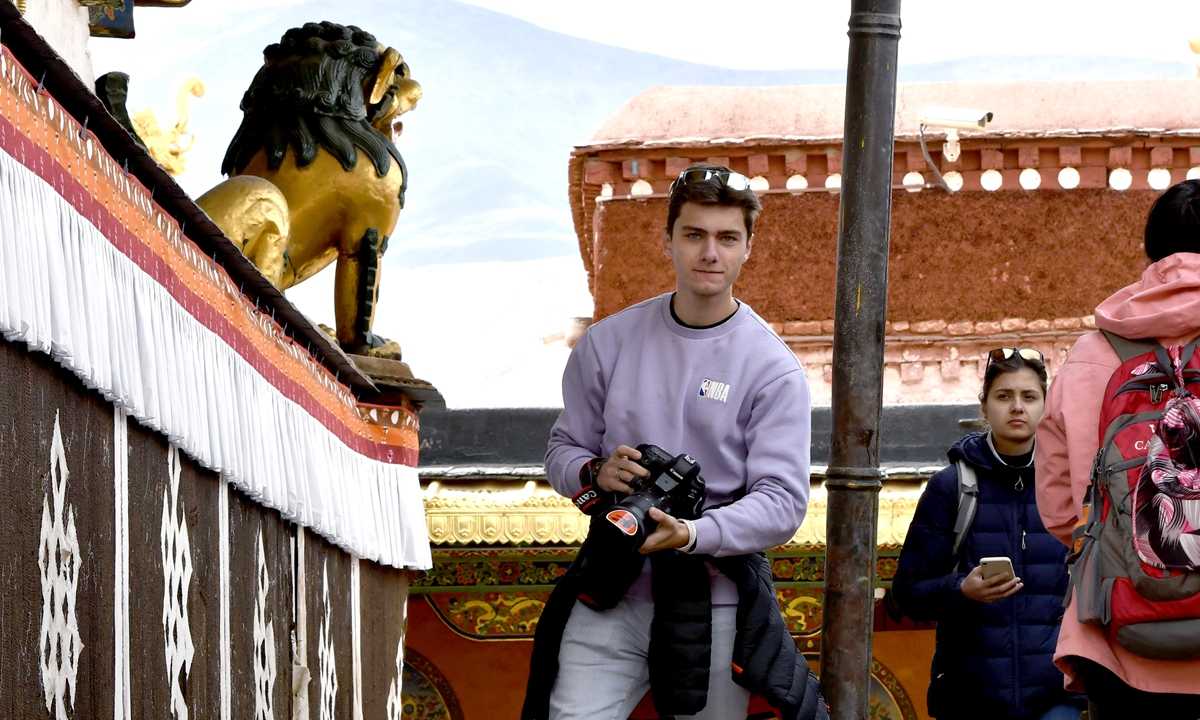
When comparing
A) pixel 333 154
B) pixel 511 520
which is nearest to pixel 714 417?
pixel 333 154

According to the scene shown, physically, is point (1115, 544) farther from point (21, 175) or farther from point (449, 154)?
point (449, 154)

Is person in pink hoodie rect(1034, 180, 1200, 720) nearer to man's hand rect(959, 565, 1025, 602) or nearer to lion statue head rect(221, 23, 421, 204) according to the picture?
man's hand rect(959, 565, 1025, 602)

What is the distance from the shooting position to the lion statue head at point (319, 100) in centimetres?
471

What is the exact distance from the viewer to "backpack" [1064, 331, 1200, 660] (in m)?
2.56

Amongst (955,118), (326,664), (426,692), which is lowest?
(426,692)

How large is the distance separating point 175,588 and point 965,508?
1.85 m

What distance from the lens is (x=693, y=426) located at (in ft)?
9.02

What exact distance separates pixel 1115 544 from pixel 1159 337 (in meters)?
0.38

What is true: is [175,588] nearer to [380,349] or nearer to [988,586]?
[988,586]

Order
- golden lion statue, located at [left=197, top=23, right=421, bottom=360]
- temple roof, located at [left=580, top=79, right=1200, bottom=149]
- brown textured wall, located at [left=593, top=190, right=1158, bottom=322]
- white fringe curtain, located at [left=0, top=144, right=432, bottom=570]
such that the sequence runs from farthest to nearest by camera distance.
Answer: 1. brown textured wall, located at [left=593, top=190, right=1158, bottom=322]
2. temple roof, located at [left=580, top=79, right=1200, bottom=149]
3. golden lion statue, located at [left=197, top=23, right=421, bottom=360]
4. white fringe curtain, located at [left=0, top=144, right=432, bottom=570]

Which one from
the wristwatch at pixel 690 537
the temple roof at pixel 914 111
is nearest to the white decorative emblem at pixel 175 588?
the wristwatch at pixel 690 537

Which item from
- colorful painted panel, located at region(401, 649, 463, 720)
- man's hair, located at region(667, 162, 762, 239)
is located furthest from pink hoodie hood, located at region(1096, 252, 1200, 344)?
colorful painted panel, located at region(401, 649, 463, 720)

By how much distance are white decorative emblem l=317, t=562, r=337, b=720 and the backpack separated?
5.79 ft

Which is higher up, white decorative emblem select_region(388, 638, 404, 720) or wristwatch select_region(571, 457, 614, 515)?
wristwatch select_region(571, 457, 614, 515)
